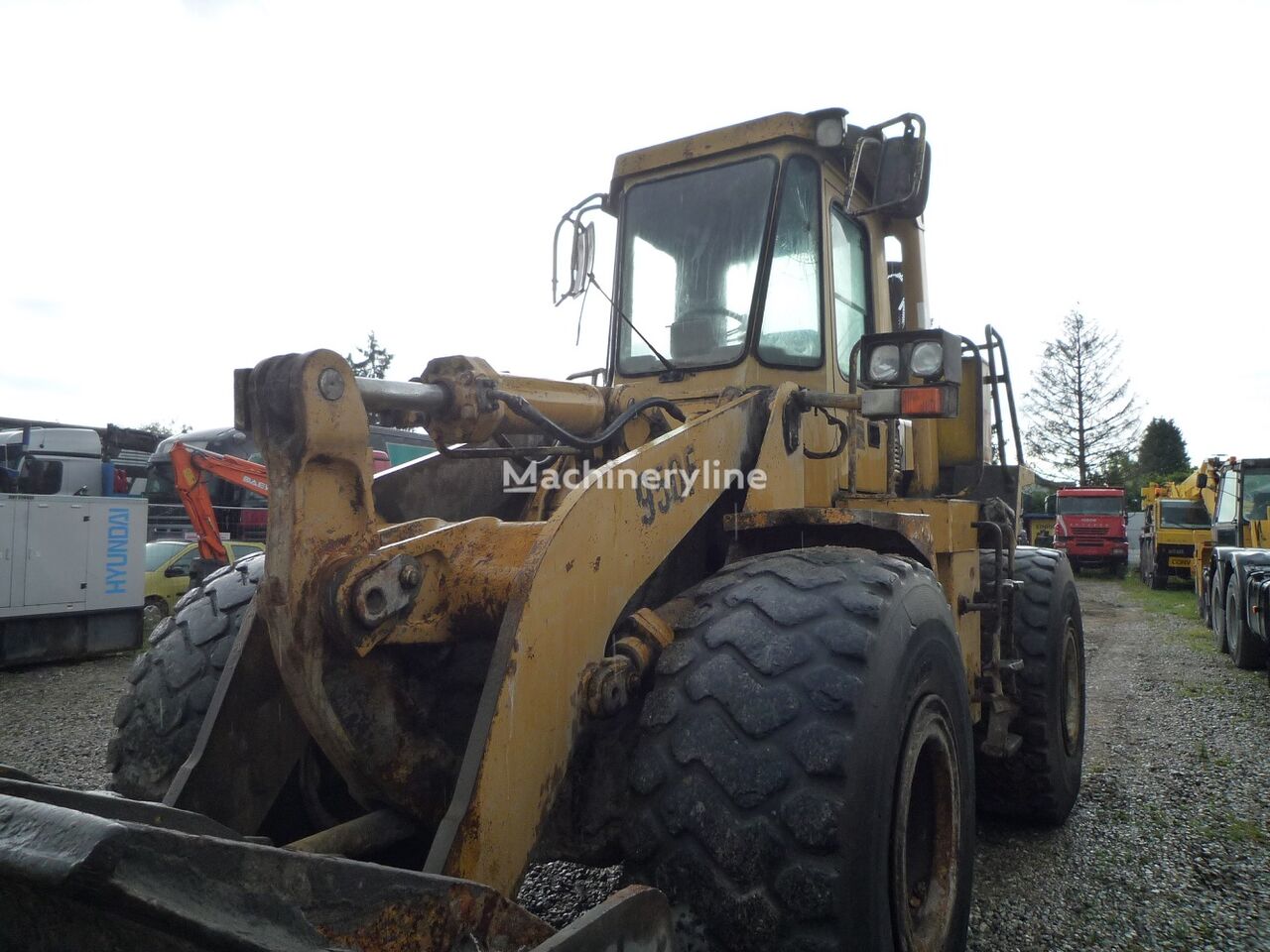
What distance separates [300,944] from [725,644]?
47.7 inches

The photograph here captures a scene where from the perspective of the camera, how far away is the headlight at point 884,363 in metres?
3.10

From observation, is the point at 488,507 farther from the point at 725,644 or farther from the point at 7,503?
the point at 7,503

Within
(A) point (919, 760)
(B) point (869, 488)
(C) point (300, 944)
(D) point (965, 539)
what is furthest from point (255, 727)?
(D) point (965, 539)

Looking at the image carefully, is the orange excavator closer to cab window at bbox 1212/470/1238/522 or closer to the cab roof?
the cab roof

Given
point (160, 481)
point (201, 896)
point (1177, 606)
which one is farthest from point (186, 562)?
point (1177, 606)

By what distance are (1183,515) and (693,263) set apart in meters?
22.1

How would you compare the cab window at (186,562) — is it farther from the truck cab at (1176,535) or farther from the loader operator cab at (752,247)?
the truck cab at (1176,535)

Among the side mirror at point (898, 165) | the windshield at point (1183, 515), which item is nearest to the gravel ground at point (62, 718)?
the side mirror at point (898, 165)

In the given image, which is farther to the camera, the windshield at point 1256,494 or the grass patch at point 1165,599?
the grass patch at point 1165,599

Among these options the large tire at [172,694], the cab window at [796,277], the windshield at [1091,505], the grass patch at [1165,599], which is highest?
the cab window at [796,277]

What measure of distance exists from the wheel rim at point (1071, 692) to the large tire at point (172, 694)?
164 inches

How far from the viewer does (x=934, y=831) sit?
2844 millimetres

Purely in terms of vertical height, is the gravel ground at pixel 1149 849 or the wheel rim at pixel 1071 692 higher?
the wheel rim at pixel 1071 692

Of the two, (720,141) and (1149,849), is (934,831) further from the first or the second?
(720,141)
